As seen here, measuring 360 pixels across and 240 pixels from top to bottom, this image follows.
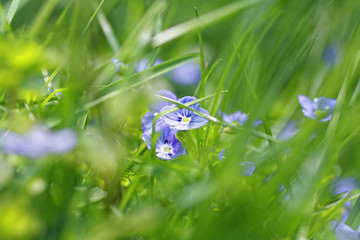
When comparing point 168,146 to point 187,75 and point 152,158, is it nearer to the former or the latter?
point 152,158

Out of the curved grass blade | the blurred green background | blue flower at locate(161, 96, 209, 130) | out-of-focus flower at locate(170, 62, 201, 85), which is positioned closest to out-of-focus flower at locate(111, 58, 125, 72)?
the blurred green background

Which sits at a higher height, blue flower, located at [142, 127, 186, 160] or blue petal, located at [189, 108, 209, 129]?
blue petal, located at [189, 108, 209, 129]

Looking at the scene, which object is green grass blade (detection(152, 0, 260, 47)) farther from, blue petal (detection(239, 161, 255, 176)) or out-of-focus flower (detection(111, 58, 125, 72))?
blue petal (detection(239, 161, 255, 176))

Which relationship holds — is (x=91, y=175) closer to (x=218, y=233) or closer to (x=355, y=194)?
(x=218, y=233)

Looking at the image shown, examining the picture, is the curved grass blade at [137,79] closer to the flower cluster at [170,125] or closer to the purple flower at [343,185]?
the flower cluster at [170,125]

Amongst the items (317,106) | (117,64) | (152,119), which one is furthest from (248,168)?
(117,64)

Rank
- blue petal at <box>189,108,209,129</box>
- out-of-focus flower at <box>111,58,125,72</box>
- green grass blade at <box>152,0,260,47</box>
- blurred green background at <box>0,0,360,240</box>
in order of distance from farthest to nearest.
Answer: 1. out-of-focus flower at <box>111,58,125,72</box>
2. green grass blade at <box>152,0,260,47</box>
3. blue petal at <box>189,108,209,129</box>
4. blurred green background at <box>0,0,360,240</box>

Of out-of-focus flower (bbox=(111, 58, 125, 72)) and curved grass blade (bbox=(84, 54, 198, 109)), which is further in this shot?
out-of-focus flower (bbox=(111, 58, 125, 72))
